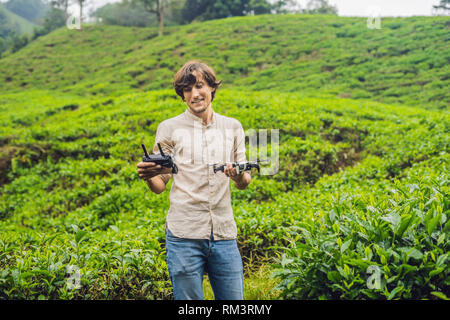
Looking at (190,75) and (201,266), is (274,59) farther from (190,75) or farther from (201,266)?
(201,266)

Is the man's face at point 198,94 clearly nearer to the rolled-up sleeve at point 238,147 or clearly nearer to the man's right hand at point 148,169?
the rolled-up sleeve at point 238,147

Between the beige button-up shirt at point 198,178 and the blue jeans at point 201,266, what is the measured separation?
0.19ft

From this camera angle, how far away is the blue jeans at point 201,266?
208 cm

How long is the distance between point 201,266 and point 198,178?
0.55 m

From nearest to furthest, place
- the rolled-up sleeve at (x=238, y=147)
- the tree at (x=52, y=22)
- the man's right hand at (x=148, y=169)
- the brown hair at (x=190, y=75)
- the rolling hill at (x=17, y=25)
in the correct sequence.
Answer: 1. the man's right hand at (x=148, y=169)
2. the brown hair at (x=190, y=75)
3. the rolled-up sleeve at (x=238, y=147)
4. the tree at (x=52, y=22)
5. the rolling hill at (x=17, y=25)

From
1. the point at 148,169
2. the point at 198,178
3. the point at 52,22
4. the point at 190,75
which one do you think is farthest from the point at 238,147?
the point at 52,22

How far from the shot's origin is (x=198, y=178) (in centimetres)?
222

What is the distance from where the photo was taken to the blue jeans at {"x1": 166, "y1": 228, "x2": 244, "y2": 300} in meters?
2.08

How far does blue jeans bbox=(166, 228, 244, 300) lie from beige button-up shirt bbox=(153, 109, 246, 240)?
0.06 m

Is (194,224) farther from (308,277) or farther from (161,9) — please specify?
(161,9)

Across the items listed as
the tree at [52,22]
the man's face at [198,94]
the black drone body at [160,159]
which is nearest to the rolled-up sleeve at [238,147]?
the man's face at [198,94]

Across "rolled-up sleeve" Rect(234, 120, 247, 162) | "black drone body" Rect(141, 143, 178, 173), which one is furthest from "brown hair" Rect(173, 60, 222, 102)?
"black drone body" Rect(141, 143, 178, 173)

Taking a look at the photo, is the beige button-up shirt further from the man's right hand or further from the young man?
the man's right hand

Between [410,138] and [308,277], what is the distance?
639cm
